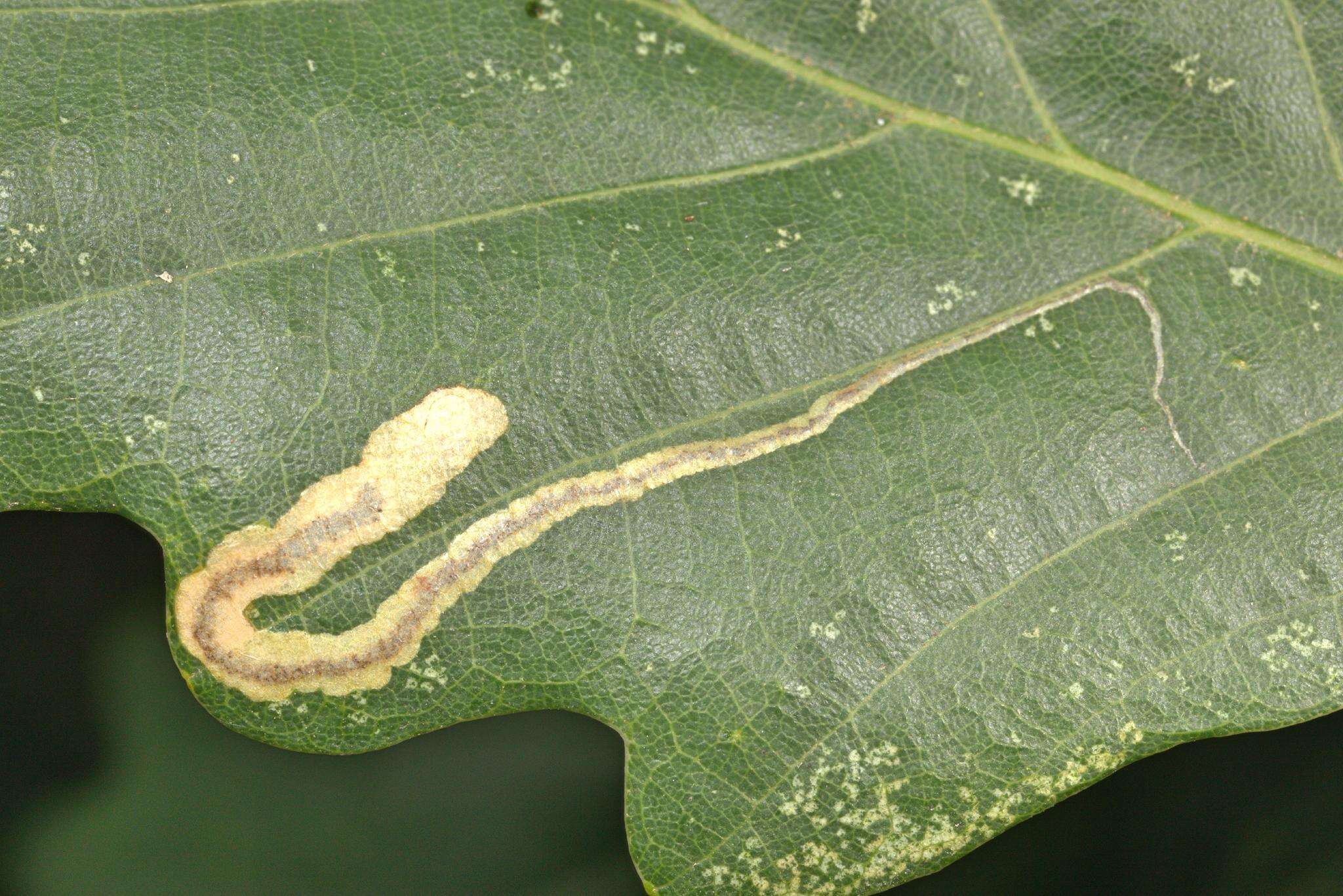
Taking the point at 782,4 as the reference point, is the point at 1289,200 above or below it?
below

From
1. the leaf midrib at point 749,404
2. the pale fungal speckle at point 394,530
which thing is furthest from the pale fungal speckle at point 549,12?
the leaf midrib at point 749,404

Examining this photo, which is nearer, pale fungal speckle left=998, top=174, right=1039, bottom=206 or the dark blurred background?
pale fungal speckle left=998, top=174, right=1039, bottom=206

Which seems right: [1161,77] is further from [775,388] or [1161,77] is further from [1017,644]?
[1017,644]

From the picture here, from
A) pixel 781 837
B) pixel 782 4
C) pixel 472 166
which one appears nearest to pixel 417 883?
pixel 781 837

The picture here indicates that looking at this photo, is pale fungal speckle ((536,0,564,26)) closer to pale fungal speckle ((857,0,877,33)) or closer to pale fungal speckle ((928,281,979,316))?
pale fungal speckle ((857,0,877,33))

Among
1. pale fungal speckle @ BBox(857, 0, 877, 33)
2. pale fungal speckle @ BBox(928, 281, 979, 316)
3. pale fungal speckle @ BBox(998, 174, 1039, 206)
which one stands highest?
pale fungal speckle @ BBox(857, 0, 877, 33)

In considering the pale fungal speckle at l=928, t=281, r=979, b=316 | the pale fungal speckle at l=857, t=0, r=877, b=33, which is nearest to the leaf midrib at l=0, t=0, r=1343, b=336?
the pale fungal speckle at l=857, t=0, r=877, b=33

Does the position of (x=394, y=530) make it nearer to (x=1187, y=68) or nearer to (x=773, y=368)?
(x=773, y=368)
